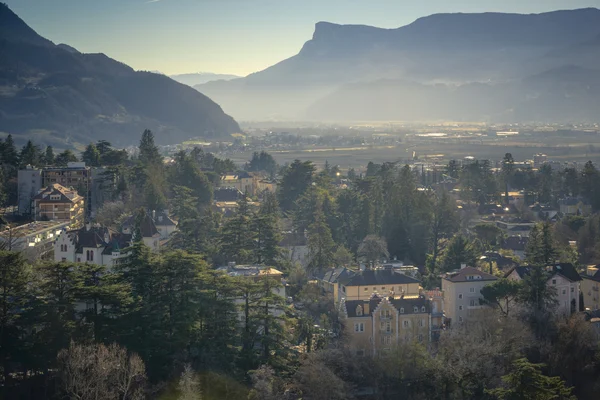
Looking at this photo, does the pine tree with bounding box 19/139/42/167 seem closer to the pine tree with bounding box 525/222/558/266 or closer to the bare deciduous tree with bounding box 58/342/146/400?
the bare deciduous tree with bounding box 58/342/146/400

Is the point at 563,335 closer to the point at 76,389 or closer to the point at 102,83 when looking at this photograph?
the point at 76,389

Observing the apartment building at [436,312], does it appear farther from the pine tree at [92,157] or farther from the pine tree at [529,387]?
the pine tree at [92,157]

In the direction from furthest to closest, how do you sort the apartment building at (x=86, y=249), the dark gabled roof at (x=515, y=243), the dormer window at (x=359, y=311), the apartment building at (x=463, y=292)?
the dark gabled roof at (x=515, y=243) < the apartment building at (x=86, y=249) < the apartment building at (x=463, y=292) < the dormer window at (x=359, y=311)

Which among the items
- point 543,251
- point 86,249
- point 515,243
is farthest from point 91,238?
point 515,243

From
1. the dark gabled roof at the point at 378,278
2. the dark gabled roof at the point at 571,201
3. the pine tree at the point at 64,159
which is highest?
the pine tree at the point at 64,159

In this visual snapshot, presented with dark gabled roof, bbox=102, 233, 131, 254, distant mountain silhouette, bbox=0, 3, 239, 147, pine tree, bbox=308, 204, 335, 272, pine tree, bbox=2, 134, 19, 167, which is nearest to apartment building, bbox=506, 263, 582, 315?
pine tree, bbox=308, 204, 335, 272

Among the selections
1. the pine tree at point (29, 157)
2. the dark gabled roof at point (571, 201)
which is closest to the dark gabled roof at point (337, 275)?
the pine tree at point (29, 157)
